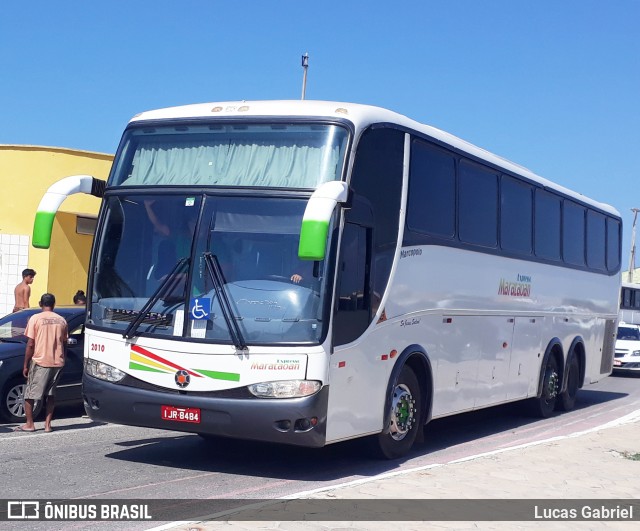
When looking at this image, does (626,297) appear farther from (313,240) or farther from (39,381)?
(313,240)

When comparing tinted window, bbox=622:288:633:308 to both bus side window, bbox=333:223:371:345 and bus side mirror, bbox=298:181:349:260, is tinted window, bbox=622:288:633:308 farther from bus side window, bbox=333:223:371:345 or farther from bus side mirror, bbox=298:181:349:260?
bus side mirror, bbox=298:181:349:260

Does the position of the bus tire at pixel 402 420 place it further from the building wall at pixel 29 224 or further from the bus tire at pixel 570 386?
the building wall at pixel 29 224

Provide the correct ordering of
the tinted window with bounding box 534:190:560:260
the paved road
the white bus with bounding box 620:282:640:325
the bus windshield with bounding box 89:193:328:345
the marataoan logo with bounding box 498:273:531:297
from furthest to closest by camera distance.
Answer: the white bus with bounding box 620:282:640:325 < the tinted window with bounding box 534:190:560:260 < the marataoan logo with bounding box 498:273:531:297 < the bus windshield with bounding box 89:193:328:345 < the paved road

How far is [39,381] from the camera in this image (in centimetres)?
1195

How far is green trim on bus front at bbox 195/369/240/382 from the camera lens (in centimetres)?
912

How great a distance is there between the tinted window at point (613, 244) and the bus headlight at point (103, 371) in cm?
1319

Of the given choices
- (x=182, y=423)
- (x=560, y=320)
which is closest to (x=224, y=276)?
(x=182, y=423)

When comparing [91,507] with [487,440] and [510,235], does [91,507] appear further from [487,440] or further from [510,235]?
[510,235]

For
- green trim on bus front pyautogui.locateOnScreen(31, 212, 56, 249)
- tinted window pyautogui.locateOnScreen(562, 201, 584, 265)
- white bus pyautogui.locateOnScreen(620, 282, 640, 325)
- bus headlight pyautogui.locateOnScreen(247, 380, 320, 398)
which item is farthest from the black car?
white bus pyautogui.locateOnScreen(620, 282, 640, 325)

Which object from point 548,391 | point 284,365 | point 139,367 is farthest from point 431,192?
point 548,391

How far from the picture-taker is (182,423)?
9328 mm

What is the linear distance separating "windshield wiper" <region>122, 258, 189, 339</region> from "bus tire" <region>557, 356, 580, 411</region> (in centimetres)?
1009

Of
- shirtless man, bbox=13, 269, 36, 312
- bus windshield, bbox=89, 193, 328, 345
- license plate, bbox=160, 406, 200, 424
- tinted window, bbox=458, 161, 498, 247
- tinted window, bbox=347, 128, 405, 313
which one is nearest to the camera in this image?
bus windshield, bbox=89, 193, 328, 345

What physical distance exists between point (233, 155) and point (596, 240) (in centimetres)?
1128
